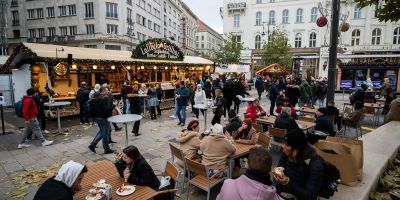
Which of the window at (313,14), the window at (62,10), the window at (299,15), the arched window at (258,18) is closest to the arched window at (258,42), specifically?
the arched window at (258,18)

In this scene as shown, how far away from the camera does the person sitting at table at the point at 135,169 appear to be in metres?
3.22

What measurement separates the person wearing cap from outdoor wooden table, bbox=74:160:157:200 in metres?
1.58

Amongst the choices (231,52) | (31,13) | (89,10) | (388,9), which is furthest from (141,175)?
(31,13)

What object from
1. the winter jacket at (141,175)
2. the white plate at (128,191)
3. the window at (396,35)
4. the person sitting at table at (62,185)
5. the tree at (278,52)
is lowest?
the white plate at (128,191)

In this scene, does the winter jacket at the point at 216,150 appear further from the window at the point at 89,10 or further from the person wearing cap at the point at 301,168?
the window at the point at 89,10

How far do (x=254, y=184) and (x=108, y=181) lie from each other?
211cm

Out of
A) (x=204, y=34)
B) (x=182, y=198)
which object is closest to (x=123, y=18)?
(x=182, y=198)

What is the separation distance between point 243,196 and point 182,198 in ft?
7.85

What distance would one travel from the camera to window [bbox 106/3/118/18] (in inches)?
1414

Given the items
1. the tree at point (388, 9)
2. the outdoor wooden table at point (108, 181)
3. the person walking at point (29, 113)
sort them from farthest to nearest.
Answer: the person walking at point (29, 113), the tree at point (388, 9), the outdoor wooden table at point (108, 181)

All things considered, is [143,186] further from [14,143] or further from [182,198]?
[14,143]

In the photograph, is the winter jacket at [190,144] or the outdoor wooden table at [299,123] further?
the outdoor wooden table at [299,123]

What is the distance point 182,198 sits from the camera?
170 inches

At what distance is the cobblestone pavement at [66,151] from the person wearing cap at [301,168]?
6.44ft
